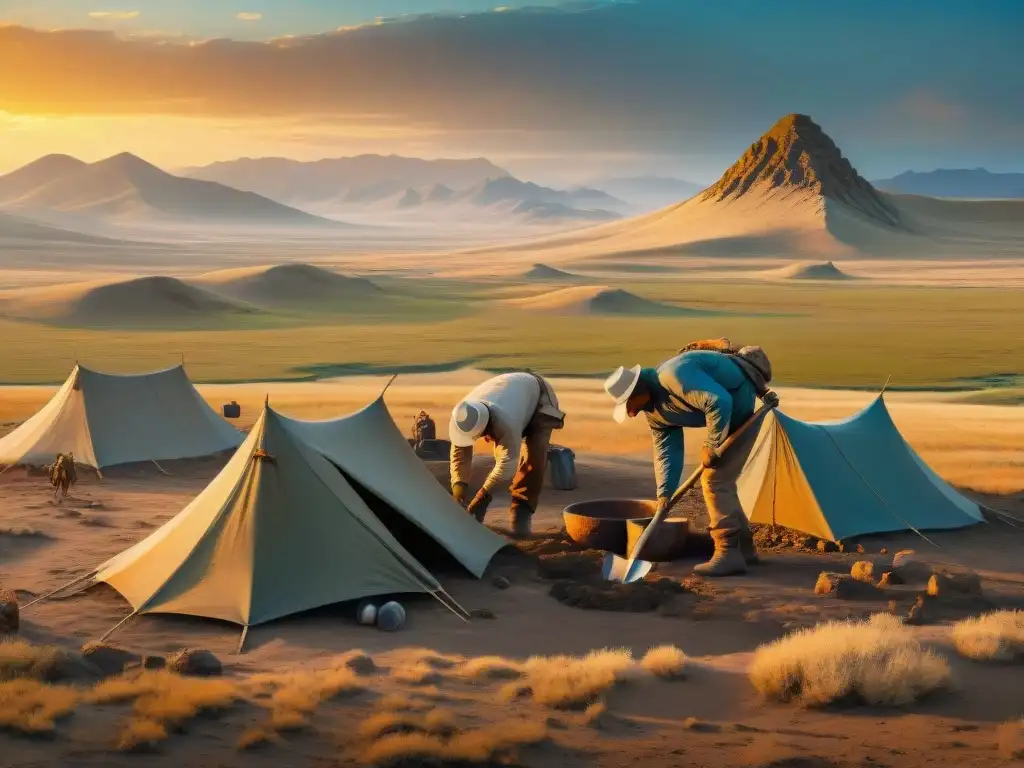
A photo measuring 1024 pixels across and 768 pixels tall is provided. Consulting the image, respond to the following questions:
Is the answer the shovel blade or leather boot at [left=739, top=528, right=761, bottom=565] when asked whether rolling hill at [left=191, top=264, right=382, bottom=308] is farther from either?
the shovel blade

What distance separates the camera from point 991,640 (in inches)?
323

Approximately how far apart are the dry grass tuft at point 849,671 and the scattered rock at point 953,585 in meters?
2.36

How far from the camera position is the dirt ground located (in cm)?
671

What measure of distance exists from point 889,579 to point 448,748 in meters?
5.22

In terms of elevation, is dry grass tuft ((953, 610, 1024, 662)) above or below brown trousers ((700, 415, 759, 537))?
below

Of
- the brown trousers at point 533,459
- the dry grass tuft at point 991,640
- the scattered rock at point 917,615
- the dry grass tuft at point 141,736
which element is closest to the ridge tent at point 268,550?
the brown trousers at point 533,459

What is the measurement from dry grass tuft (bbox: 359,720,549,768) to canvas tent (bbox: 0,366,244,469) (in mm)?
10900

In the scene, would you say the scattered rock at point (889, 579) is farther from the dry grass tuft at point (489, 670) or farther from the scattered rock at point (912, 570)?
the dry grass tuft at point (489, 670)

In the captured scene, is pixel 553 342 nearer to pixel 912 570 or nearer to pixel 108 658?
pixel 912 570

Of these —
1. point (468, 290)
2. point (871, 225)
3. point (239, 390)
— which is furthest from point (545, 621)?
point (871, 225)

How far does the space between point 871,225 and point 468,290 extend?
79854 mm

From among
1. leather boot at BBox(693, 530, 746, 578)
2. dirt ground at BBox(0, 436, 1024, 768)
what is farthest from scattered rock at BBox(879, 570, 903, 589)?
leather boot at BBox(693, 530, 746, 578)

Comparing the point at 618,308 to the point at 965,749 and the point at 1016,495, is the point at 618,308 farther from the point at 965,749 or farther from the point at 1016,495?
the point at 965,749

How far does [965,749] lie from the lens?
22.0 feet
